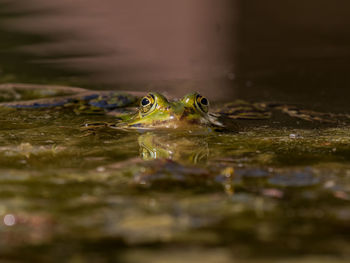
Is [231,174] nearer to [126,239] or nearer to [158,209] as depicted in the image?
[158,209]

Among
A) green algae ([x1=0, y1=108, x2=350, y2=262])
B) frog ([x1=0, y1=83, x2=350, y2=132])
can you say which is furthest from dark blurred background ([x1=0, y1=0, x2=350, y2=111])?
green algae ([x1=0, y1=108, x2=350, y2=262])

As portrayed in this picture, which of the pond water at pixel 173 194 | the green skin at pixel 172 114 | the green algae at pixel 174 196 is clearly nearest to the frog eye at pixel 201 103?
the green skin at pixel 172 114

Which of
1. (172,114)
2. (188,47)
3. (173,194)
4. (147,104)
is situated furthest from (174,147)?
(188,47)

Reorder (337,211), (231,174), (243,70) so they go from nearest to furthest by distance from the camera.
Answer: (337,211), (231,174), (243,70)

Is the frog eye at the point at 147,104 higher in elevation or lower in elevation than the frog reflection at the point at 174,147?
higher

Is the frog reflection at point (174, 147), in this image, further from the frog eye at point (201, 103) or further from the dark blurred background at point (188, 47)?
the dark blurred background at point (188, 47)

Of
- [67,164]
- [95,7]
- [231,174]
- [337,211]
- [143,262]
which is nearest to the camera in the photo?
[143,262]

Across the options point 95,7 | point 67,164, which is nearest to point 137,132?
point 67,164
